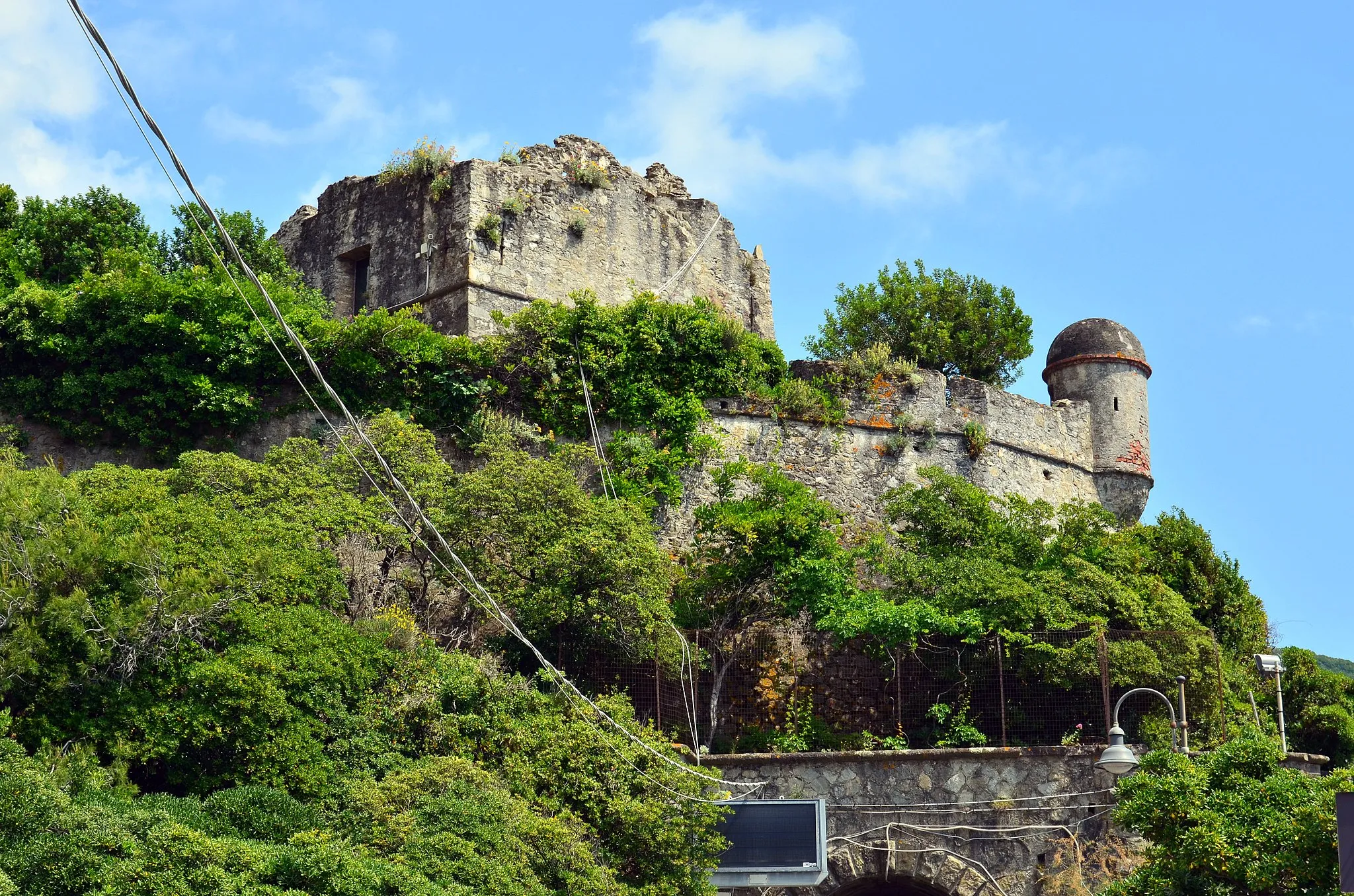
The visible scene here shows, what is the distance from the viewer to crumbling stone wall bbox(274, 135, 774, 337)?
24328 millimetres

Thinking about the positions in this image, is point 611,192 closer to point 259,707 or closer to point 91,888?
point 259,707

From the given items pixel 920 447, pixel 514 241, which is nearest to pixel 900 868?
pixel 920 447

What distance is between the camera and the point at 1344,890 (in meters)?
10.7

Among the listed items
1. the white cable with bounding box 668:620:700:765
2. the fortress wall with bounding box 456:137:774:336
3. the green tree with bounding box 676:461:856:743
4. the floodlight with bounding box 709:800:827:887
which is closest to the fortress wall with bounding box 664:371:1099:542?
the green tree with bounding box 676:461:856:743

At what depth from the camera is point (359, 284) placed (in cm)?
2595

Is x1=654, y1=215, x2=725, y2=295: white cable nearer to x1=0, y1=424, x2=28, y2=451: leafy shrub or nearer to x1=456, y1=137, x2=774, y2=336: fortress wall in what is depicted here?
x1=456, y1=137, x2=774, y2=336: fortress wall

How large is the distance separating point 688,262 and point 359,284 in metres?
5.47

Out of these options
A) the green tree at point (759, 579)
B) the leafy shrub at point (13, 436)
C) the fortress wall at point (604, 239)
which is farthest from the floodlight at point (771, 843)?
the leafy shrub at point (13, 436)

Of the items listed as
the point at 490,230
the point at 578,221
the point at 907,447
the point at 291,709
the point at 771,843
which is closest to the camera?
the point at 291,709

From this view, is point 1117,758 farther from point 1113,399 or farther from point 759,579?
point 1113,399

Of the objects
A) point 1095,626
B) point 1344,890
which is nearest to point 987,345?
point 1095,626

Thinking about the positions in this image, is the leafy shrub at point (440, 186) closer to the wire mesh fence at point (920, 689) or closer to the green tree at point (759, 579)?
the green tree at point (759, 579)

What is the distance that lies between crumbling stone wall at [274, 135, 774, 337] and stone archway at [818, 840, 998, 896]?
33.4ft

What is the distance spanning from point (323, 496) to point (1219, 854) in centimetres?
1017
